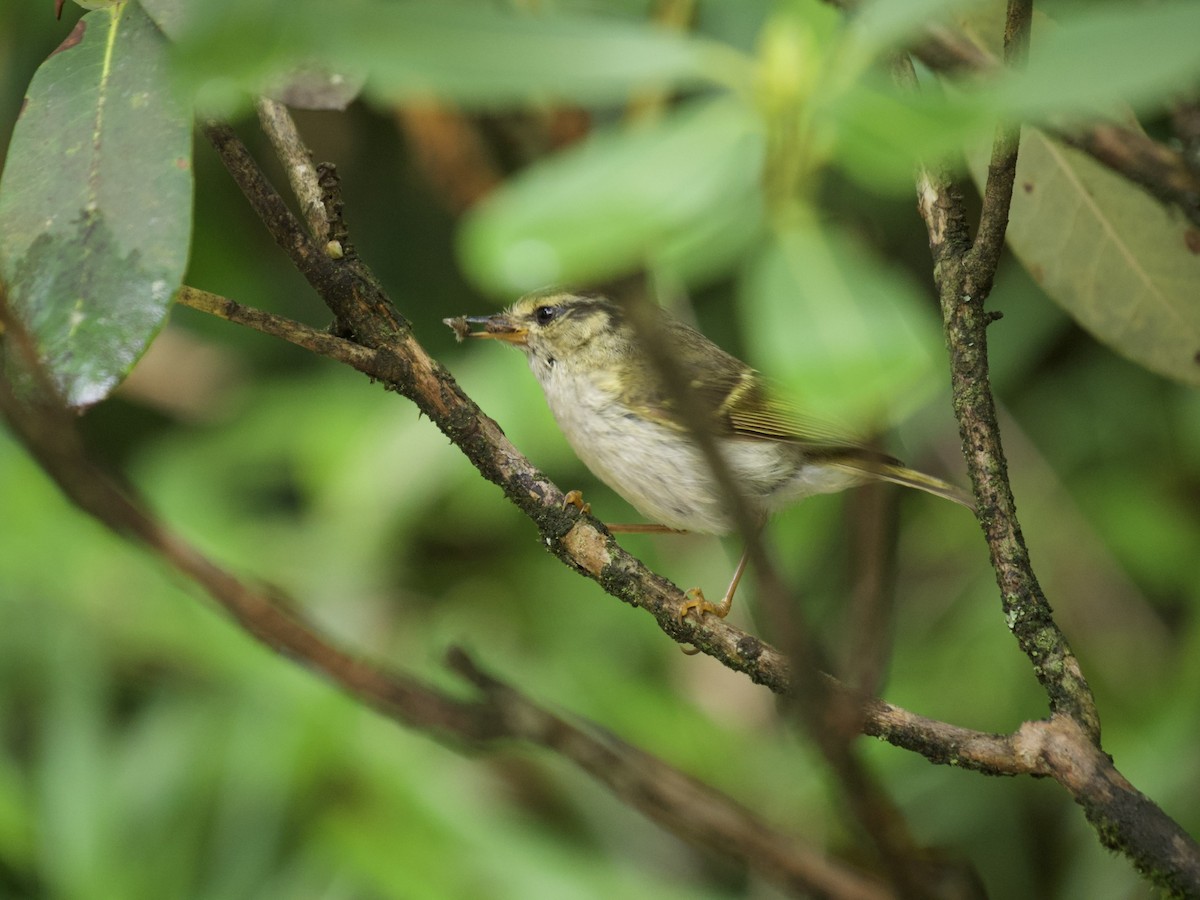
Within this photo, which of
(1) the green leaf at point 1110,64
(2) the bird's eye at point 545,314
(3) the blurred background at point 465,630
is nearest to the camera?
(1) the green leaf at point 1110,64

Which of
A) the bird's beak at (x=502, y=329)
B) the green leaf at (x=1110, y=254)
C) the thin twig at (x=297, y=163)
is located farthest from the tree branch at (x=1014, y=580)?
the bird's beak at (x=502, y=329)

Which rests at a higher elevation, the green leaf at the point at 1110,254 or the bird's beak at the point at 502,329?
the green leaf at the point at 1110,254

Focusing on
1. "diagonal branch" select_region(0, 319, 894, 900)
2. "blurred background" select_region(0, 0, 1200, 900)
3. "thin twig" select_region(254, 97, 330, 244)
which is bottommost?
"blurred background" select_region(0, 0, 1200, 900)

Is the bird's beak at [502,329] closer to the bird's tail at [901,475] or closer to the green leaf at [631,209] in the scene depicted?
the bird's tail at [901,475]

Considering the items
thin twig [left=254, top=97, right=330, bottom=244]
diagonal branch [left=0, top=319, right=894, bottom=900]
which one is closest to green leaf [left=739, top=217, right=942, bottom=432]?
diagonal branch [left=0, top=319, right=894, bottom=900]

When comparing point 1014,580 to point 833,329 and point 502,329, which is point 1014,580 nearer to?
point 833,329

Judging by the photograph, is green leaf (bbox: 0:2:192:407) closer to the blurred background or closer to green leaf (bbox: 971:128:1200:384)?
green leaf (bbox: 971:128:1200:384)
